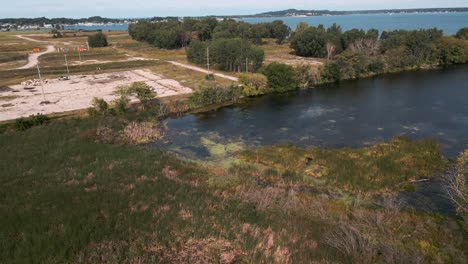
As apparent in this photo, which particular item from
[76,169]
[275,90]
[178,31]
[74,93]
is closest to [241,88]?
[275,90]

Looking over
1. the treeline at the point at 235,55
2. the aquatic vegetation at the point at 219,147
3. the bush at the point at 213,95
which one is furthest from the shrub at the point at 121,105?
the treeline at the point at 235,55

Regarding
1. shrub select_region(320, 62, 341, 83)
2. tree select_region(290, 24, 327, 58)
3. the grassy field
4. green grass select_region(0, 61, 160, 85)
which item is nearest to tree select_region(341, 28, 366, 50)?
tree select_region(290, 24, 327, 58)

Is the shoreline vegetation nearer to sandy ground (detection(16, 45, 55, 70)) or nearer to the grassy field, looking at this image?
the grassy field

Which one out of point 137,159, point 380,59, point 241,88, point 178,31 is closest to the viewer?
point 137,159

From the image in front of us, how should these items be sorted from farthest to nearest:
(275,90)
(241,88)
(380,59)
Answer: (380,59) < (275,90) < (241,88)

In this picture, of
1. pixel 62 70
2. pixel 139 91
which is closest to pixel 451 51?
pixel 139 91

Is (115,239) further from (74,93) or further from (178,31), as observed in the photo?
(178,31)

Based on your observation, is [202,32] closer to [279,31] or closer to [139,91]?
[279,31]
